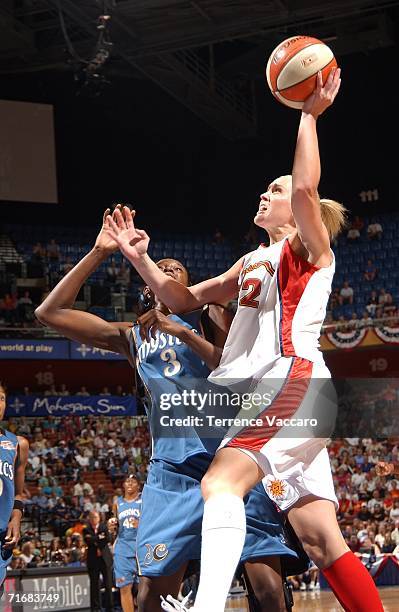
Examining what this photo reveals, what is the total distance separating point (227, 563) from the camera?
A: 3.19 metres

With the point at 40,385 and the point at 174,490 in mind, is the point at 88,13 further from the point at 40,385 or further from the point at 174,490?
the point at 174,490

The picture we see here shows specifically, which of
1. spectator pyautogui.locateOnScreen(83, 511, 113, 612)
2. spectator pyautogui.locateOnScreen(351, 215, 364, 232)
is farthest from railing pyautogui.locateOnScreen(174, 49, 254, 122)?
spectator pyautogui.locateOnScreen(83, 511, 113, 612)

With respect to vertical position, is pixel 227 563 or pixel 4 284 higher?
pixel 4 284

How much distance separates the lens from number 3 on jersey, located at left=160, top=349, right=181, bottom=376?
4.56m

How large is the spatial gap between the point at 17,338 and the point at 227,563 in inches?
727

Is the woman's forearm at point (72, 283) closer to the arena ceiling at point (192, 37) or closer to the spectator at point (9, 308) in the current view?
the arena ceiling at point (192, 37)

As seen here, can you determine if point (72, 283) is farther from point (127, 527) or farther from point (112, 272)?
point (112, 272)

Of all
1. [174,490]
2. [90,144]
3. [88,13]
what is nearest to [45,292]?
[90,144]

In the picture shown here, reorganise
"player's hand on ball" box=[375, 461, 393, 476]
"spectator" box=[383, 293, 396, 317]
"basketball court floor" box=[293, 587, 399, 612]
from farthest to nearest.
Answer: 1. "spectator" box=[383, 293, 396, 317]
2. "basketball court floor" box=[293, 587, 399, 612]
3. "player's hand on ball" box=[375, 461, 393, 476]

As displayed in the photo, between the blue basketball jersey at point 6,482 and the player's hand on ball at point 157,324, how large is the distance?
234 centimetres

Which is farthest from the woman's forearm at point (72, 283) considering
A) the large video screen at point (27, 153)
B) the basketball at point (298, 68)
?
the large video screen at point (27, 153)

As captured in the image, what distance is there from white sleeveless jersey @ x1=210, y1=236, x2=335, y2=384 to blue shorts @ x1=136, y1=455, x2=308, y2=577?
73cm

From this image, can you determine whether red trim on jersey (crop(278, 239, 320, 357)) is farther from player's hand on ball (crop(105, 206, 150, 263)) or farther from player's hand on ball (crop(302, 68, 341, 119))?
player's hand on ball (crop(105, 206, 150, 263))

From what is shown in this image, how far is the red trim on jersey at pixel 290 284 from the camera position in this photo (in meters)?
3.67
